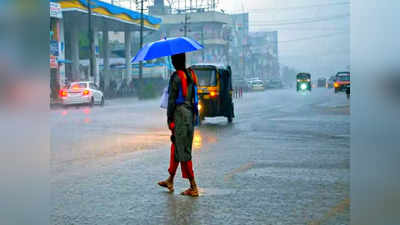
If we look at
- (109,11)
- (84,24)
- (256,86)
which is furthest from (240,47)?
(109,11)

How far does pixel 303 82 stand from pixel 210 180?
2945 inches

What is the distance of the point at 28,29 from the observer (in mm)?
2607

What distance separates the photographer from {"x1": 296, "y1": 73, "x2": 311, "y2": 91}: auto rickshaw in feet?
267

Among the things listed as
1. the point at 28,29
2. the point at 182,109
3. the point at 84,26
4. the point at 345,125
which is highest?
the point at 84,26

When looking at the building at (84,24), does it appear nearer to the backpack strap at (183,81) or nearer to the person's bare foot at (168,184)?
the person's bare foot at (168,184)

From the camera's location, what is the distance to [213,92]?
21.7 metres

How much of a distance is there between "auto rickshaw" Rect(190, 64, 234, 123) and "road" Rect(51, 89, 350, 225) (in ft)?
17.4

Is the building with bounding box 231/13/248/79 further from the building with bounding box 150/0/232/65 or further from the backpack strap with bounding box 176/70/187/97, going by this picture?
the backpack strap with bounding box 176/70/187/97

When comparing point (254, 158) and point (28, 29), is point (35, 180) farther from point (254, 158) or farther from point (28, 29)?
point (254, 158)

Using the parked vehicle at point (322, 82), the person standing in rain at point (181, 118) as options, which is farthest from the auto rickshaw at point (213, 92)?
the parked vehicle at point (322, 82)

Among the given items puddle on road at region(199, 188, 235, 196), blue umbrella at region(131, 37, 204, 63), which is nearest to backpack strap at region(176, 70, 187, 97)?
blue umbrella at region(131, 37, 204, 63)

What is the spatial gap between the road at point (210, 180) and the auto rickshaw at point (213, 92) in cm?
531

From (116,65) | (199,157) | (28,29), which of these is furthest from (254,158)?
(116,65)

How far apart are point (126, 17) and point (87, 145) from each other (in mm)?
50166
